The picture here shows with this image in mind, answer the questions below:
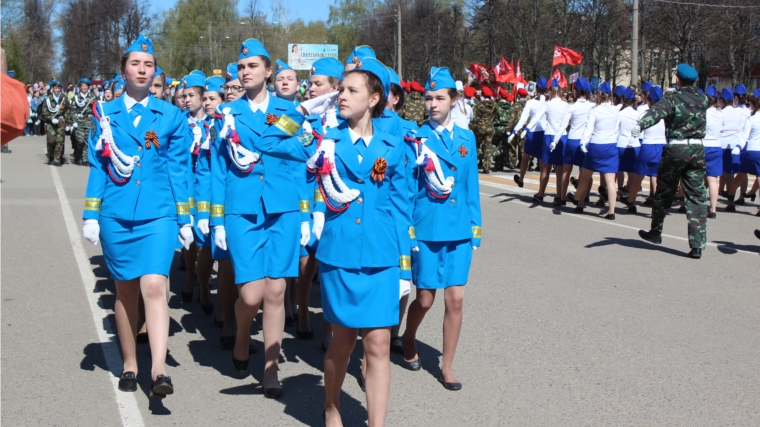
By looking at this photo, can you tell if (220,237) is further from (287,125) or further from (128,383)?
(128,383)

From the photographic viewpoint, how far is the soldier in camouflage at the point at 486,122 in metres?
19.0

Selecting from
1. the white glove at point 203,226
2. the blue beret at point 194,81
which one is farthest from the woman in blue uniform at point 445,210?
the blue beret at point 194,81

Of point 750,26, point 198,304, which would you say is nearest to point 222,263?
point 198,304

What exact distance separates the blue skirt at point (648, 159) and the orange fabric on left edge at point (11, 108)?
11.2 meters

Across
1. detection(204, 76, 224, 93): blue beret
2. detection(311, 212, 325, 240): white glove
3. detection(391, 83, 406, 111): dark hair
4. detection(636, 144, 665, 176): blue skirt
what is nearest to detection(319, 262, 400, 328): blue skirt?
detection(311, 212, 325, 240): white glove

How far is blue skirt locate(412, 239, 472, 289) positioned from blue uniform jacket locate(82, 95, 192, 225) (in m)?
1.46

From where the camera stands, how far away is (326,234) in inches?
164

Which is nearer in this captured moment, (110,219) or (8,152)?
(110,219)

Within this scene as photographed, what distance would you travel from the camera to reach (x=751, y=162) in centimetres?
1309

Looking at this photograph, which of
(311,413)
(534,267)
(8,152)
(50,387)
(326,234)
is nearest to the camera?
(326,234)

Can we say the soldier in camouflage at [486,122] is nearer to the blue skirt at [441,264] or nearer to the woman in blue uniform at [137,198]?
the blue skirt at [441,264]

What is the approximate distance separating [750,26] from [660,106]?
36.2 meters

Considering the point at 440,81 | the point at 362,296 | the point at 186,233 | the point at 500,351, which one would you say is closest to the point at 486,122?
the point at 500,351

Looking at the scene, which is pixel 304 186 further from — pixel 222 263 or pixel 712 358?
pixel 712 358
